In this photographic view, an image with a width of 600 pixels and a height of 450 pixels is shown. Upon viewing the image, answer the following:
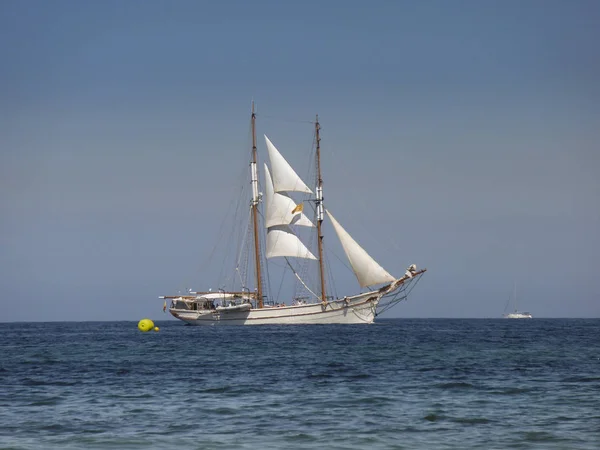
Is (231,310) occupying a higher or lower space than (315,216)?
lower

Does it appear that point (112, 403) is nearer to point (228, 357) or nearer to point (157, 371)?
point (157, 371)

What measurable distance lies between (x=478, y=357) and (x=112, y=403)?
27465 mm

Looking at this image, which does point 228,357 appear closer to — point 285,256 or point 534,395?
point 534,395

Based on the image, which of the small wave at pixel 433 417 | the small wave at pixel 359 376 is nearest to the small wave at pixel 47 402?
the small wave at pixel 359 376

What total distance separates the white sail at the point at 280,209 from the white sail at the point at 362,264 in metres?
10.3

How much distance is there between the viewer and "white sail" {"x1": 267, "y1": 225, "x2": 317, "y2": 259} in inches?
4626

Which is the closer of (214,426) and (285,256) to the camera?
(214,426)

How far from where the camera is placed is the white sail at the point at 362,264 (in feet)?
355

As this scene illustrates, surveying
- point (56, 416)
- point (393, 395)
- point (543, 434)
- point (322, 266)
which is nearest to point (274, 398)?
point (393, 395)

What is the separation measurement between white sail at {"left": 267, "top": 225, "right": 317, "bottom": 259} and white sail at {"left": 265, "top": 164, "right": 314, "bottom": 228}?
122 centimetres

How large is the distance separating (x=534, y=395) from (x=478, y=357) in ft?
64.8

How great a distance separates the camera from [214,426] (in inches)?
1027

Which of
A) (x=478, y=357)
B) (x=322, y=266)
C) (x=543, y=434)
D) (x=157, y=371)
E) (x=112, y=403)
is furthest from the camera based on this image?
(x=322, y=266)

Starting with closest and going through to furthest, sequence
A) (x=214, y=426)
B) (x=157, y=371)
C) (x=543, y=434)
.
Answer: (x=543, y=434)
(x=214, y=426)
(x=157, y=371)
